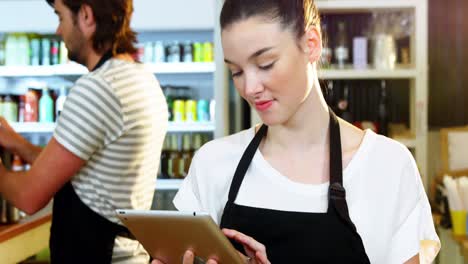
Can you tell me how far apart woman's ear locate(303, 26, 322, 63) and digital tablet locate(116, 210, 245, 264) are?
15.9 inches

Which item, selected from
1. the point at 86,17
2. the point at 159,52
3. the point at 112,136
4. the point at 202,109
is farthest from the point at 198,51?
the point at 112,136

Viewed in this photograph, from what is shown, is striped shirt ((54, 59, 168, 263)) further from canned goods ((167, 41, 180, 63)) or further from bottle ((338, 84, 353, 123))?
canned goods ((167, 41, 180, 63))

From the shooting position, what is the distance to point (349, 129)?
1.41 meters

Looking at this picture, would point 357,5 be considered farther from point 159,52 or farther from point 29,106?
point 29,106

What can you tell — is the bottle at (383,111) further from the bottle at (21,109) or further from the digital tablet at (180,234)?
the digital tablet at (180,234)

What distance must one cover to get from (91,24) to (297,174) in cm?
98

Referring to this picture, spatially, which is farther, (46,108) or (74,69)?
(46,108)

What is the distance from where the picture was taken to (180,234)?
123 centimetres

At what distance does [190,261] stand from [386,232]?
40 centimetres

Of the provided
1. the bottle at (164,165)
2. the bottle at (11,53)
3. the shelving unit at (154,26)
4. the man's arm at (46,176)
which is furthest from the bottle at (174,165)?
the man's arm at (46,176)

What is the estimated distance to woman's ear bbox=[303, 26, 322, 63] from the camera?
130cm

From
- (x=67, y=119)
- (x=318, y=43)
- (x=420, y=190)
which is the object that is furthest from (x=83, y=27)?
(x=420, y=190)

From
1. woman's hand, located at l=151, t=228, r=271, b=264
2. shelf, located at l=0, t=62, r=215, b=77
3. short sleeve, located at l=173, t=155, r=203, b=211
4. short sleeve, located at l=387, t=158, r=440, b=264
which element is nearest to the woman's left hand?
woman's hand, located at l=151, t=228, r=271, b=264

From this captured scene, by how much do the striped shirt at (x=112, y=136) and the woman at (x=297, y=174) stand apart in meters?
0.56
